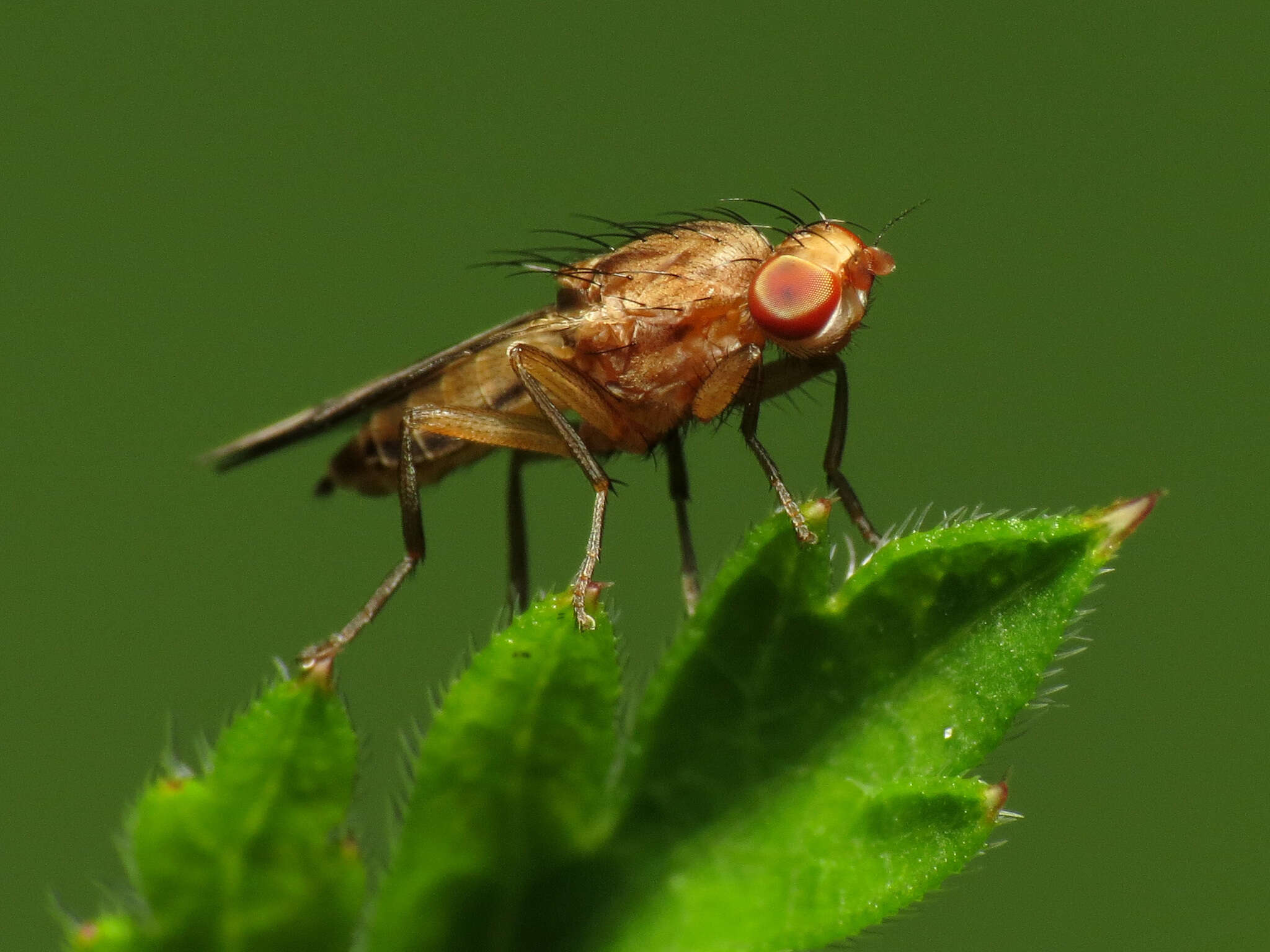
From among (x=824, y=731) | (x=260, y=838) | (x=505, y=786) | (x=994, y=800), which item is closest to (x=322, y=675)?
(x=260, y=838)

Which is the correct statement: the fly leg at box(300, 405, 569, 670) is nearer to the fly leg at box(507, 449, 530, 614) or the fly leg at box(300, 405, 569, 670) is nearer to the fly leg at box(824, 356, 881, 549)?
the fly leg at box(507, 449, 530, 614)

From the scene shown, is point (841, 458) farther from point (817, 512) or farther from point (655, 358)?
point (817, 512)

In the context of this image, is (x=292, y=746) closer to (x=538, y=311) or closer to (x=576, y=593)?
(x=576, y=593)

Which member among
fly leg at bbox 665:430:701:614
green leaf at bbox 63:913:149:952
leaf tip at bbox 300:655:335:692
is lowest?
green leaf at bbox 63:913:149:952

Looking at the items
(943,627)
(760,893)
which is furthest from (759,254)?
(760,893)

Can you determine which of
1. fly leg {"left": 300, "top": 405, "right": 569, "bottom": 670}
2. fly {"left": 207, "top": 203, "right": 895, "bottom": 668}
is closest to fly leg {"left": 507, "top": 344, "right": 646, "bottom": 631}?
fly {"left": 207, "top": 203, "right": 895, "bottom": 668}

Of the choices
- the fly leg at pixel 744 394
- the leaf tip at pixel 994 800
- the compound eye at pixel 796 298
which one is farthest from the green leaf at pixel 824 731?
the compound eye at pixel 796 298
